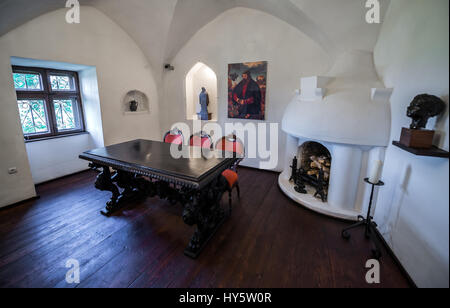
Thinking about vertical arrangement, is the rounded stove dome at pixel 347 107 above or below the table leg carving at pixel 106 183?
above

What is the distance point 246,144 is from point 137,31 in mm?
3496

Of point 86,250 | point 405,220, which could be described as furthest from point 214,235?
point 405,220

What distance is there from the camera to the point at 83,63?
3791 mm

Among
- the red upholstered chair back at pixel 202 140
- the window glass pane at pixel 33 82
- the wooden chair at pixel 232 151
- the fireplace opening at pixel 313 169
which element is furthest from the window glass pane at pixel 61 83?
the fireplace opening at pixel 313 169

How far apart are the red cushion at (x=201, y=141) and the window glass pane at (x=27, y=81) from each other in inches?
125

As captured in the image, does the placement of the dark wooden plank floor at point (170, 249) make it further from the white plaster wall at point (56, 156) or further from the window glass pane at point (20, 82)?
the window glass pane at point (20, 82)

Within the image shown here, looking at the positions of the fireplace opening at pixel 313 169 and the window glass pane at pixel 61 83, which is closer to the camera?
the fireplace opening at pixel 313 169

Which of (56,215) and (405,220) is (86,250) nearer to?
(56,215)

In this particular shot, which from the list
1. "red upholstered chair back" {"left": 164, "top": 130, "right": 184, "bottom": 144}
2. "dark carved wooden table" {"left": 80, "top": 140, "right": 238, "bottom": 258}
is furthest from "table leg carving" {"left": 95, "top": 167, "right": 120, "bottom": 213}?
"red upholstered chair back" {"left": 164, "top": 130, "right": 184, "bottom": 144}

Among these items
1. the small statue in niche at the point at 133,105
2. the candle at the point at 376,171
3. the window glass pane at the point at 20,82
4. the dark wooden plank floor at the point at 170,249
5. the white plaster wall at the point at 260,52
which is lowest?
the dark wooden plank floor at the point at 170,249

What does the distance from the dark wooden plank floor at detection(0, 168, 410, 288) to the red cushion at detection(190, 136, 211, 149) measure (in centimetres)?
112

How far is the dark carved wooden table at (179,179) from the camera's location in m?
2.04

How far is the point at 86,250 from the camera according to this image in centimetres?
215

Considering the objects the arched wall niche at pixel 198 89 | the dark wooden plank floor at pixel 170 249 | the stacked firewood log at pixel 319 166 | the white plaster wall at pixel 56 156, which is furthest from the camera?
the arched wall niche at pixel 198 89
